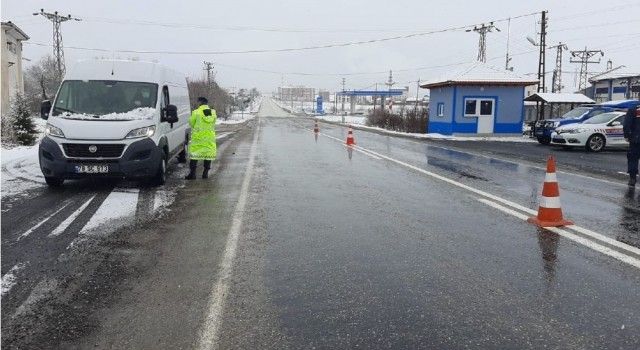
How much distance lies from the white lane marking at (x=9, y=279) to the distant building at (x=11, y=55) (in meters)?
33.2

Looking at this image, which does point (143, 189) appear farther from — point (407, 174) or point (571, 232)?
point (571, 232)

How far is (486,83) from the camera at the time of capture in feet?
99.1

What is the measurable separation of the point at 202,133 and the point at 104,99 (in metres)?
1.99

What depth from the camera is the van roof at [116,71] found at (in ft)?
32.3

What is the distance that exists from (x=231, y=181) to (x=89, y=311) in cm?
660

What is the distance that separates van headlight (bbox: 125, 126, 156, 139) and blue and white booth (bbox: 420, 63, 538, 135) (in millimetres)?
23614

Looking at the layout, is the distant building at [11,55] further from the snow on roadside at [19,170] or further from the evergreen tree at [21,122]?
the snow on roadside at [19,170]

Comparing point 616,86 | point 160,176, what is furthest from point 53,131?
point 616,86

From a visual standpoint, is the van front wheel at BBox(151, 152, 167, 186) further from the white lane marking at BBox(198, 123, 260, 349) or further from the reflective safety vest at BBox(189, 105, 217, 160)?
the white lane marking at BBox(198, 123, 260, 349)

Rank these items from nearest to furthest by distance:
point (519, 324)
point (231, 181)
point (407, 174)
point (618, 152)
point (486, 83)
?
point (519, 324)
point (231, 181)
point (407, 174)
point (618, 152)
point (486, 83)

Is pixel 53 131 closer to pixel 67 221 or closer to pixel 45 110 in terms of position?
pixel 45 110

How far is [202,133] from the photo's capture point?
10656mm

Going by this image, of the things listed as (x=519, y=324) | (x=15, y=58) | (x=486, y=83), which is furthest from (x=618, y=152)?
(x=15, y=58)

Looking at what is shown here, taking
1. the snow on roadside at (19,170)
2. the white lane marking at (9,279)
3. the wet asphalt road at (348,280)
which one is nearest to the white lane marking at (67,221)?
the wet asphalt road at (348,280)
